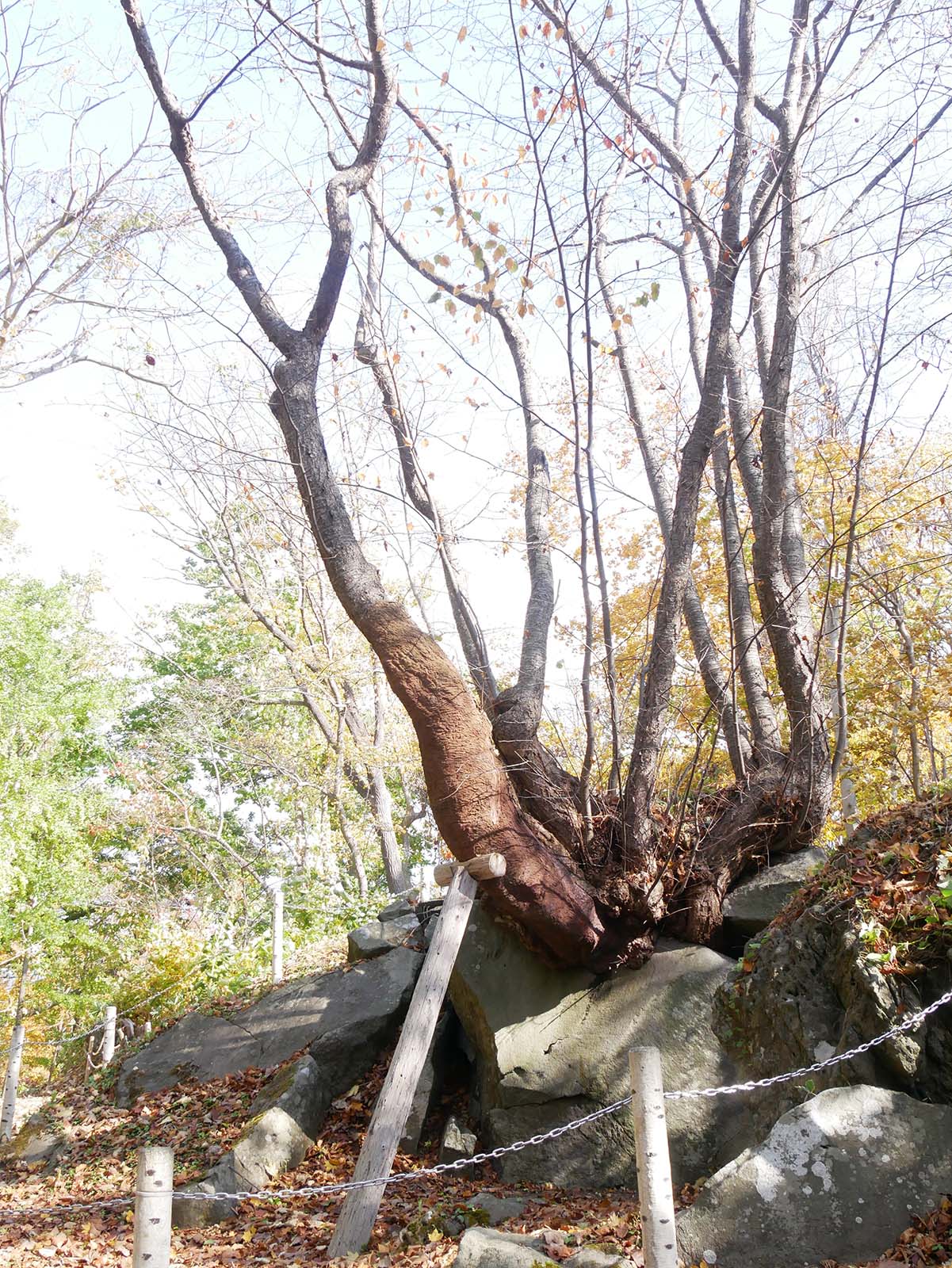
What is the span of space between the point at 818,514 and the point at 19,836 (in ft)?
43.1

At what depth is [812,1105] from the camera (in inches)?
155

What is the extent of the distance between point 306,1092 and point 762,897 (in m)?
4.05

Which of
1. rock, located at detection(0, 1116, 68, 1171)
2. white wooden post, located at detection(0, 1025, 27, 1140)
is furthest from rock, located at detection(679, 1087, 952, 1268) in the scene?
white wooden post, located at detection(0, 1025, 27, 1140)

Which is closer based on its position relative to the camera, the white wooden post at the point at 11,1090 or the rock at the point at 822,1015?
the rock at the point at 822,1015

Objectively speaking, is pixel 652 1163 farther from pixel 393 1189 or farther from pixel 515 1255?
pixel 393 1189

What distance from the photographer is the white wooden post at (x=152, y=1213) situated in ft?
10.7

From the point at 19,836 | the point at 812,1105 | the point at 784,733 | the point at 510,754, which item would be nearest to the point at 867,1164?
the point at 812,1105

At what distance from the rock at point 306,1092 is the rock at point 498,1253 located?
102 inches

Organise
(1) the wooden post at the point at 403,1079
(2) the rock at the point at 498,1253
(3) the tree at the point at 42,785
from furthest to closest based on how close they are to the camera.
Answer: (3) the tree at the point at 42,785, (1) the wooden post at the point at 403,1079, (2) the rock at the point at 498,1253

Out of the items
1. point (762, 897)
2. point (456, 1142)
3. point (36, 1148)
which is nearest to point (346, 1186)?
point (456, 1142)

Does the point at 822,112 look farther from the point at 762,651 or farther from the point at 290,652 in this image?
the point at 290,652

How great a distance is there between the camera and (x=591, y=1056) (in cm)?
595

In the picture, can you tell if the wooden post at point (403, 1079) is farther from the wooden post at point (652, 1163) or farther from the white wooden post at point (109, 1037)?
the white wooden post at point (109, 1037)

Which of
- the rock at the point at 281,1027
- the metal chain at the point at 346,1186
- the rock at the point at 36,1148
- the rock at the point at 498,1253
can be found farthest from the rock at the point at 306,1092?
the rock at the point at 498,1253
